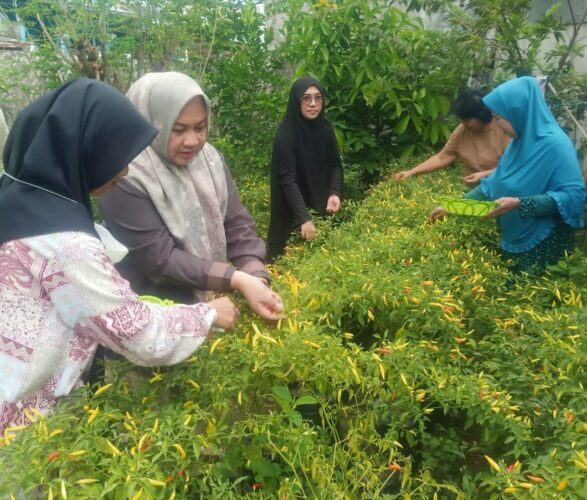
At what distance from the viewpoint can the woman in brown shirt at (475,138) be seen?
362 cm

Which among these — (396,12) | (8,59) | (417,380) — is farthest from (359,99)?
(417,380)

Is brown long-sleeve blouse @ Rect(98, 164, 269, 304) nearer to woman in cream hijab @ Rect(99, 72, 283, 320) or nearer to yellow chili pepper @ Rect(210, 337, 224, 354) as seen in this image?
woman in cream hijab @ Rect(99, 72, 283, 320)

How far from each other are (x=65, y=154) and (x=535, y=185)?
2.16 metres

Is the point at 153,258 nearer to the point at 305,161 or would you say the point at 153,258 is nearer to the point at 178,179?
the point at 178,179

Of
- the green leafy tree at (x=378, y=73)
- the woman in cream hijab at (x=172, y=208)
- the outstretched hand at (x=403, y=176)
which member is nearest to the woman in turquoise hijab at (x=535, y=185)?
the outstretched hand at (x=403, y=176)

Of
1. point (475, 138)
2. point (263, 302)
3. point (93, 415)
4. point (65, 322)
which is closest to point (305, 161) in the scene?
point (475, 138)

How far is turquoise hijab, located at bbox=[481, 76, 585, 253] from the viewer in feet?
8.47

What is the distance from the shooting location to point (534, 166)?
2664mm

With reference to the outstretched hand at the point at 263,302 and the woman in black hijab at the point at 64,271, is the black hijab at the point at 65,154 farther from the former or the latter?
the outstretched hand at the point at 263,302

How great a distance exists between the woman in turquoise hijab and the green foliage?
69 cm

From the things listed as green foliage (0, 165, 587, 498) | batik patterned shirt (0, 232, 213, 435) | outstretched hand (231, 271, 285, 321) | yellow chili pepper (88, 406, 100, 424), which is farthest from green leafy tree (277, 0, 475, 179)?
yellow chili pepper (88, 406, 100, 424)

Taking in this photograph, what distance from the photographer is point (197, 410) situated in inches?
48.8

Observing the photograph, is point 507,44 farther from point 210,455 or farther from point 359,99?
point 210,455

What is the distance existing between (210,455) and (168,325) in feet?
1.00
